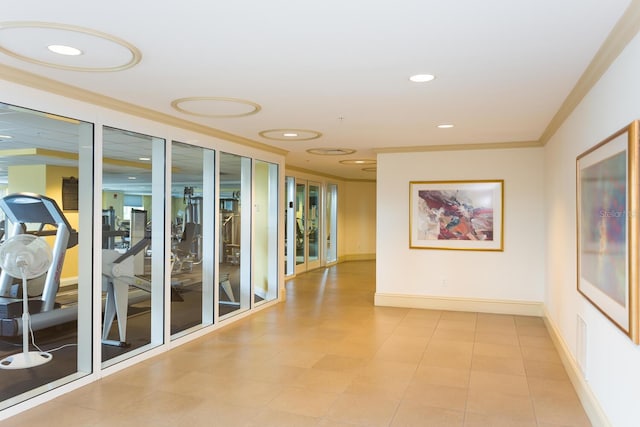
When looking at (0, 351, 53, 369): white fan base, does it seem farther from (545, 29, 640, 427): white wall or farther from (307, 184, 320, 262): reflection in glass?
(307, 184, 320, 262): reflection in glass

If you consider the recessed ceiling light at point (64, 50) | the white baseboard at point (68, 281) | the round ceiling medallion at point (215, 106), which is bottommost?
the white baseboard at point (68, 281)

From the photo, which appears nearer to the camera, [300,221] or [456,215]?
[456,215]

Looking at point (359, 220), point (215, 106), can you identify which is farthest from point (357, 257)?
point (215, 106)

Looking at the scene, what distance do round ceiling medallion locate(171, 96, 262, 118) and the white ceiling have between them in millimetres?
40

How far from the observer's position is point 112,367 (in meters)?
4.15

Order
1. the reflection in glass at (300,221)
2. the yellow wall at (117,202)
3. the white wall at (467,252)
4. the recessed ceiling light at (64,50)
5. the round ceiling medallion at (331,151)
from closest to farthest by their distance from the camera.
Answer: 1. the recessed ceiling light at (64,50)
2. the yellow wall at (117,202)
3. the white wall at (467,252)
4. the round ceiling medallion at (331,151)
5. the reflection in glass at (300,221)

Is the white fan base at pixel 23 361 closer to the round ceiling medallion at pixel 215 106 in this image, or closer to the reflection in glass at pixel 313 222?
the round ceiling medallion at pixel 215 106

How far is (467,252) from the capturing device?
6.73 m

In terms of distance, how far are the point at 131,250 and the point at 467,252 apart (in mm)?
4589

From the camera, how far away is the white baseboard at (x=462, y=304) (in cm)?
646

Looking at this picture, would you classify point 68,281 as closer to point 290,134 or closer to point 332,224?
point 290,134

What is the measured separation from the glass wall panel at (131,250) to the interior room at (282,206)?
33mm

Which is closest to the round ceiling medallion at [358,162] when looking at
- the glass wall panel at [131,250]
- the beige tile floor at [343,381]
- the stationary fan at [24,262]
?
the beige tile floor at [343,381]

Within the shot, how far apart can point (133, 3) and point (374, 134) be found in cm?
397
